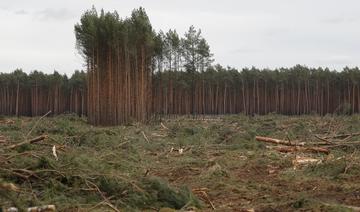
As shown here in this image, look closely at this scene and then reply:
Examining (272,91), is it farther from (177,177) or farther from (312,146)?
(177,177)

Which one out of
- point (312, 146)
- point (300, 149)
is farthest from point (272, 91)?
point (300, 149)

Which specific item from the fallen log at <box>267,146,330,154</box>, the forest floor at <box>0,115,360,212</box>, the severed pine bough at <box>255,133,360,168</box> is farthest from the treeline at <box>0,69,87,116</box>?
the fallen log at <box>267,146,330,154</box>

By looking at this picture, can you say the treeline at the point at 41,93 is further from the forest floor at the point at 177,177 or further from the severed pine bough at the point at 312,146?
the severed pine bough at the point at 312,146

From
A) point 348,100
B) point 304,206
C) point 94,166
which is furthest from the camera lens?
point 348,100

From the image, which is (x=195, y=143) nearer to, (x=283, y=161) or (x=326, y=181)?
(x=283, y=161)

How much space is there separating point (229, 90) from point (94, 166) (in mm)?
47656

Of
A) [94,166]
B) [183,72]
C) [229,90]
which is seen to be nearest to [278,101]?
[229,90]

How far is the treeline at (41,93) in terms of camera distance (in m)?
57.9

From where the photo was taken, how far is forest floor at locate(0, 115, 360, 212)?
7668 mm

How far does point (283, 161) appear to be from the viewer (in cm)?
1277

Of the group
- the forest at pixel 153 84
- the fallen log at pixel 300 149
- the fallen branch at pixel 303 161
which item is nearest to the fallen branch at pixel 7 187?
the fallen branch at pixel 303 161

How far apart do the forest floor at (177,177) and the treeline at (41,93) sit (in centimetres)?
4307

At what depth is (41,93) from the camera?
192 ft

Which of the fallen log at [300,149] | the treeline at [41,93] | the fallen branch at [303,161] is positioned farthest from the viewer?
the treeline at [41,93]
